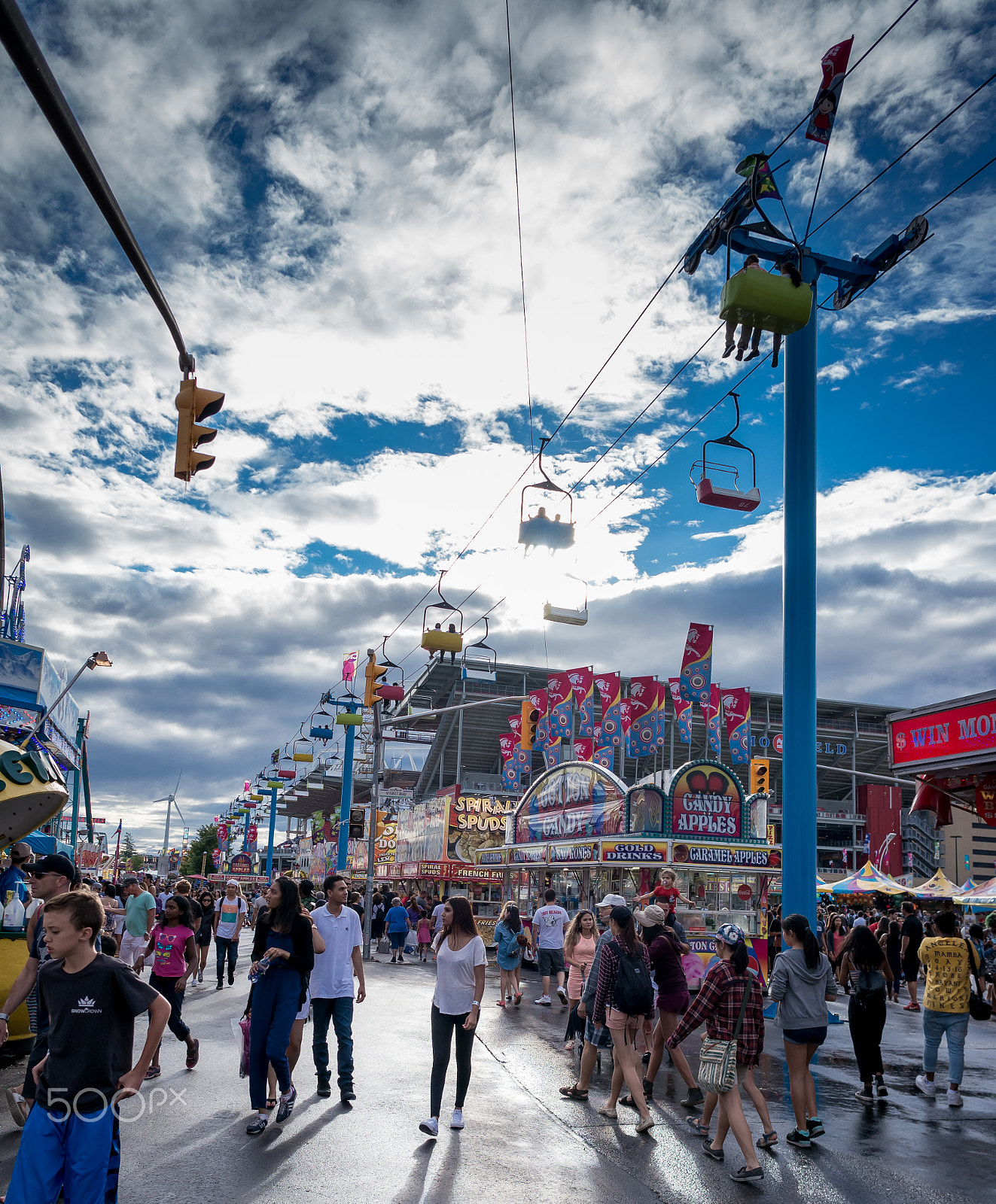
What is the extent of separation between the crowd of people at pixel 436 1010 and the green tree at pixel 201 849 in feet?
403

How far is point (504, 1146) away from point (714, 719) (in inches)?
1109

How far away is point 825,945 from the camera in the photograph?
2097 cm

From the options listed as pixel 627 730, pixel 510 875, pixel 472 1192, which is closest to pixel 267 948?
pixel 472 1192

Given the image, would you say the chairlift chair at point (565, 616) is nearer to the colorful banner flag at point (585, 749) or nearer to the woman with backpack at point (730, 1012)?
the woman with backpack at point (730, 1012)

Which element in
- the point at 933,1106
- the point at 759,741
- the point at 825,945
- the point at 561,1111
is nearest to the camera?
the point at 561,1111

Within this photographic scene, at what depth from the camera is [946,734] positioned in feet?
34.5

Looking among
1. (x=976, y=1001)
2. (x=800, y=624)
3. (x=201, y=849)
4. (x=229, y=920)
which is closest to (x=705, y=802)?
(x=800, y=624)

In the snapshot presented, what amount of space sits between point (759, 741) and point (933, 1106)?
53.9m

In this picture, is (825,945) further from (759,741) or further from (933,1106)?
(759,741)

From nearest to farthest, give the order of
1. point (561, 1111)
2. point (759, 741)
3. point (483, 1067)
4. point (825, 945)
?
point (561, 1111), point (483, 1067), point (825, 945), point (759, 741)

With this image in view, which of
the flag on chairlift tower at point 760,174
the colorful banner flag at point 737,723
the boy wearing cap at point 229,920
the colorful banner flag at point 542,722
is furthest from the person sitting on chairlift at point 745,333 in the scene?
the colorful banner flag at point 737,723

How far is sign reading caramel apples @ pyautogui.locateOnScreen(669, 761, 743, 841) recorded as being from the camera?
1989cm

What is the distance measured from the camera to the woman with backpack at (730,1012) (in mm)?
6684

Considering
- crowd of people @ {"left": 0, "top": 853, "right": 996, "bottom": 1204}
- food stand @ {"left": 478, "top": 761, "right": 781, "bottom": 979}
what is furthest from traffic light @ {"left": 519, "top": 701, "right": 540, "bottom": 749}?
crowd of people @ {"left": 0, "top": 853, "right": 996, "bottom": 1204}
